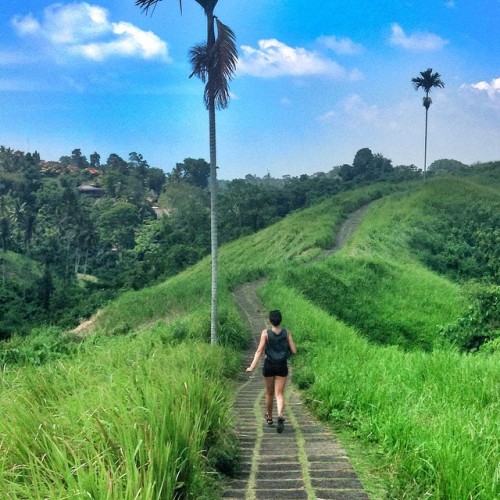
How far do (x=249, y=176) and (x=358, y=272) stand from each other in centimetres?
13390

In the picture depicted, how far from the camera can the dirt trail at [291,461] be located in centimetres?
448

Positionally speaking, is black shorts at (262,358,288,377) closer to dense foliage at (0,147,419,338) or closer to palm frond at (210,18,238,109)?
palm frond at (210,18,238,109)

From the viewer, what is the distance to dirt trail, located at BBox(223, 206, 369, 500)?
448cm

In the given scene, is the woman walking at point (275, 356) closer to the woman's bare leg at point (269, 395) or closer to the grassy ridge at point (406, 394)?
the woman's bare leg at point (269, 395)

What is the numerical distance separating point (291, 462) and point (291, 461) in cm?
4

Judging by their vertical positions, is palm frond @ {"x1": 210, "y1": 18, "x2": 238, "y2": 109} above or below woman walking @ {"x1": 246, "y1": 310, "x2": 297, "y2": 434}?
above

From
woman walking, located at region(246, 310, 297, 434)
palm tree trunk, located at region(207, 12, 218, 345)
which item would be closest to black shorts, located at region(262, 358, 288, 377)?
woman walking, located at region(246, 310, 297, 434)

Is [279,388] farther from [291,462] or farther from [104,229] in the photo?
[104,229]

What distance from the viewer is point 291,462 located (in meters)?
5.23

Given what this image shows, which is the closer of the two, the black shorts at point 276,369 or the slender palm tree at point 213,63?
the black shorts at point 276,369

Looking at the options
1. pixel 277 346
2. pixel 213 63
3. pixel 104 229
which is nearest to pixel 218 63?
pixel 213 63

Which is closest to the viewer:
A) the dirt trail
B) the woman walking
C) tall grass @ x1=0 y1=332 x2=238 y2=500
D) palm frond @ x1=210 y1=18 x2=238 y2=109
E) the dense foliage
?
tall grass @ x1=0 y1=332 x2=238 y2=500

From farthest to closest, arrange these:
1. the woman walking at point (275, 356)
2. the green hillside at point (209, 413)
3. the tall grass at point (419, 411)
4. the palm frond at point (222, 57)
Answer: the palm frond at point (222, 57)
the woman walking at point (275, 356)
the tall grass at point (419, 411)
the green hillside at point (209, 413)

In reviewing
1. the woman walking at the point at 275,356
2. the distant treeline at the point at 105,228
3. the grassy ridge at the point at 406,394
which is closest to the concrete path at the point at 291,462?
the grassy ridge at the point at 406,394
